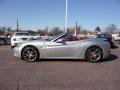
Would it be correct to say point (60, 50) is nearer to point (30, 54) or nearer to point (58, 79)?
point (30, 54)

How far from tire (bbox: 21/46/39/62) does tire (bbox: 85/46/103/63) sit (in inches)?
87.0

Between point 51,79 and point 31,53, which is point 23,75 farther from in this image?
point 31,53

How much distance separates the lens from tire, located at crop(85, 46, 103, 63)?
1159 centimetres

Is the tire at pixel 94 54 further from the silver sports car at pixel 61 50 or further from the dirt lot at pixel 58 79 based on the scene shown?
the dirt lot at pixel 58 79

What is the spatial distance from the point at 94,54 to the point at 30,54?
278 cm

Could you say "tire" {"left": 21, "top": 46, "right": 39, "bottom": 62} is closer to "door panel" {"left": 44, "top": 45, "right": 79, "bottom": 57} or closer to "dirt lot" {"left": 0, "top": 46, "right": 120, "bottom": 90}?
"door panel" {"left": 44, "top": 45, "right": 79, "bottom": 57}

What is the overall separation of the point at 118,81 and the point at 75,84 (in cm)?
129

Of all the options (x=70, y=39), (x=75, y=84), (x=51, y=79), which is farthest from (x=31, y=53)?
(x=75, y=84)

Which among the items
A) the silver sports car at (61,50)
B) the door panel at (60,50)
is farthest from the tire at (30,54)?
the door panel at (60,50)

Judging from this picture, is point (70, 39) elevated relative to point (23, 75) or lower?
elevated

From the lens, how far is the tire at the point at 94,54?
11.6m

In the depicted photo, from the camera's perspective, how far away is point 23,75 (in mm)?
8070

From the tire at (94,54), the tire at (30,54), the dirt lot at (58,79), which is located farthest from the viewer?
the tire at (94,54)

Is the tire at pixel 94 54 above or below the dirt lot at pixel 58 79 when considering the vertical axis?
above
